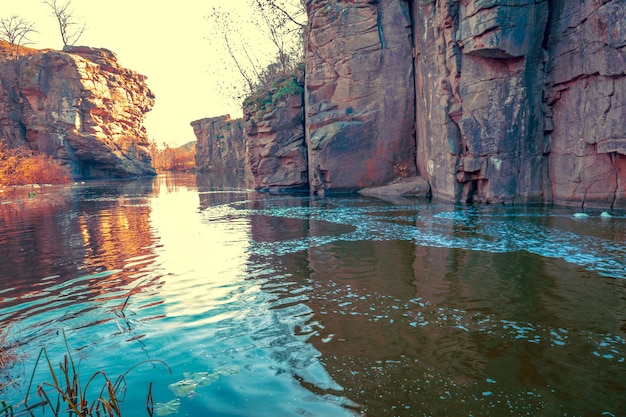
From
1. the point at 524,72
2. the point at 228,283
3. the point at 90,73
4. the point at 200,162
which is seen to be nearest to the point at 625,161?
the point at 524,72

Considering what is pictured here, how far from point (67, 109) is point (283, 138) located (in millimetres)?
30526

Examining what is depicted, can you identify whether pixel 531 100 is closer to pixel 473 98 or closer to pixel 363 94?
pixel 473 98

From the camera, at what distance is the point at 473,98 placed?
15406mm

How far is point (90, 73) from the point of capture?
4744 cm

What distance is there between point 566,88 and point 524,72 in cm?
135

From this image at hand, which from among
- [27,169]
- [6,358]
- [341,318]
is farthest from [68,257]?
[27,169]

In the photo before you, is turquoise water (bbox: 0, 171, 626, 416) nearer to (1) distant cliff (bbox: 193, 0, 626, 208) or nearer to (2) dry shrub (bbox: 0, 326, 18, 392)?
(2) dry shrub (bbox: 0, 326, 18, 392)

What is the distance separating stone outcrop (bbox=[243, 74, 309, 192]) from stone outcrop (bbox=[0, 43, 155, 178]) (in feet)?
90.8

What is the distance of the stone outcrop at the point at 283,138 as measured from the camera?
25.3 m

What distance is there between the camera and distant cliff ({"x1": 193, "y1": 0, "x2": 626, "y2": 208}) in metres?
12.8

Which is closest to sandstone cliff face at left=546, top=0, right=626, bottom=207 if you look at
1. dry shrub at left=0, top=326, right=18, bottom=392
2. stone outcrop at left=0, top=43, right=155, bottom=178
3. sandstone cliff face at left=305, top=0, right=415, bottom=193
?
sandstone cliff face at left=305, top=0, right=415, bottom=193

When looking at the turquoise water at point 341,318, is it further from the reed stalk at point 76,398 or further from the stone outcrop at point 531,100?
the stone outcrop at point 531,100

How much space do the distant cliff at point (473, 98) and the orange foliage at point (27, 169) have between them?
24.6m

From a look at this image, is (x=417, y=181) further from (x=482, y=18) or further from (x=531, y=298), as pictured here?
(x=531, y=298)
